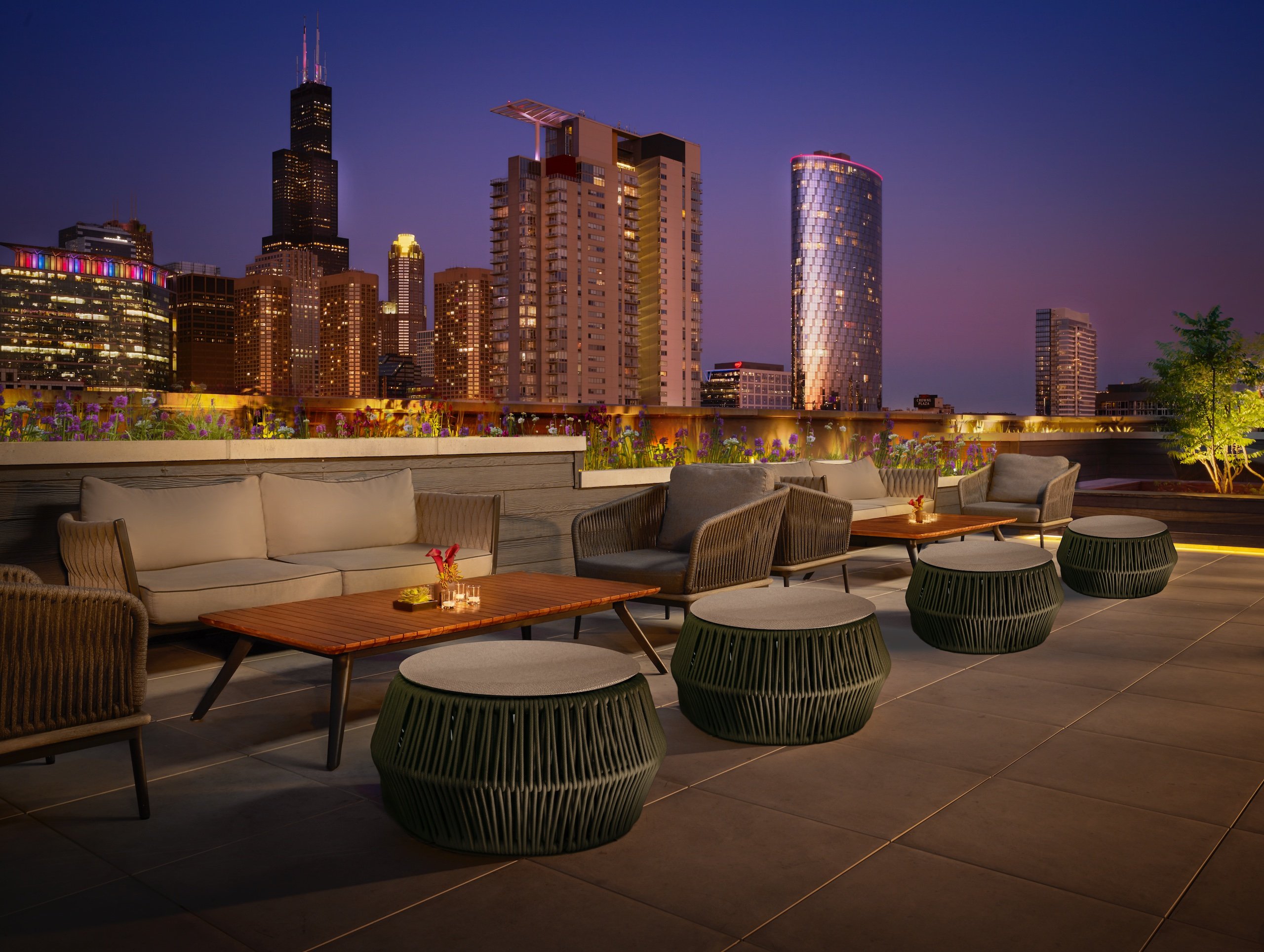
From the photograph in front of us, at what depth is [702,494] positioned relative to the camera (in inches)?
198

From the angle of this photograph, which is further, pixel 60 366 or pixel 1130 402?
pixel 60 366

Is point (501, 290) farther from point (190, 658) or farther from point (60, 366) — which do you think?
point (190, 658)

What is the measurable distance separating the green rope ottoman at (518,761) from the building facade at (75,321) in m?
69.4

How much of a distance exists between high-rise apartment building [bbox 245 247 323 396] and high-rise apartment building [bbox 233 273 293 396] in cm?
129

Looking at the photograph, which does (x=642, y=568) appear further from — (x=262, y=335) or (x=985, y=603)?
(x=262, y=335)

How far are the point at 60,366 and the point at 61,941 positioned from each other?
7641cm

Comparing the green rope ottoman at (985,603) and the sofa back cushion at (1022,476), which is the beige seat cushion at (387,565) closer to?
the green rope ottoman at (985,603)

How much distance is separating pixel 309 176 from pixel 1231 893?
190 meters

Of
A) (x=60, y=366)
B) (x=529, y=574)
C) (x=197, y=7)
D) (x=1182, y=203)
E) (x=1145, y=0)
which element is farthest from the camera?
(x=60, y=366)

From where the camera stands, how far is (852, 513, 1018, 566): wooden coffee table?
5.76 metres

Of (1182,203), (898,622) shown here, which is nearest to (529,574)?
(898,622)

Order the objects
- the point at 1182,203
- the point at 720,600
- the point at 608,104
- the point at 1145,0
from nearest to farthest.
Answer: the point at 720,600
the point at 1145,0
the point at 1182,203
the point at 608,104

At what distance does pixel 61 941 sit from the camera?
172 cm

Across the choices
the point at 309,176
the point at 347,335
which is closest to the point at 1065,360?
the point at 347,335
